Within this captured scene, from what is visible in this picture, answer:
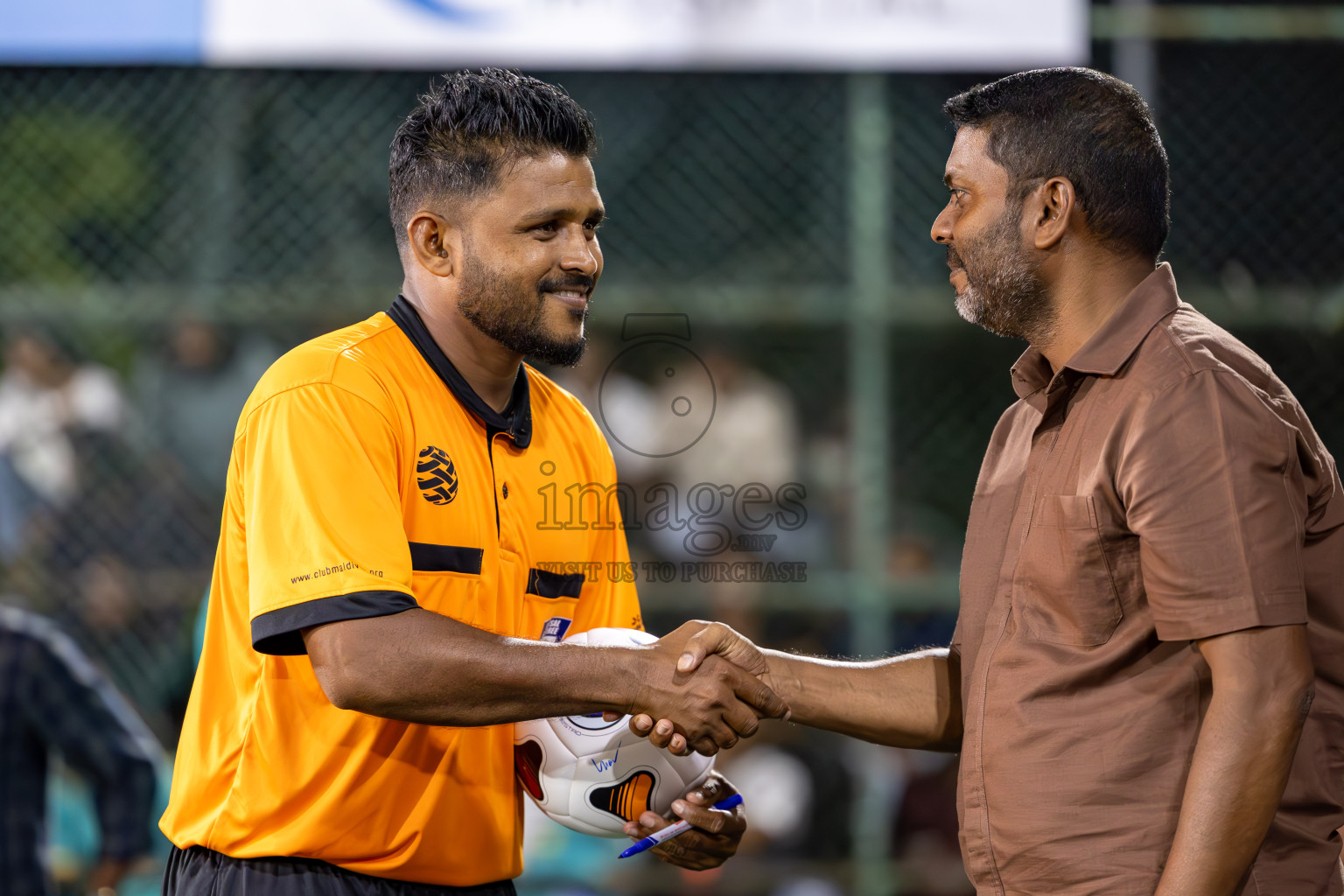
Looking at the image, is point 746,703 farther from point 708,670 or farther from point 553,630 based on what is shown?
point 553,630

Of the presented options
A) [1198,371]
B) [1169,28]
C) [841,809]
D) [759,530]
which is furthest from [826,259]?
[1198,371]

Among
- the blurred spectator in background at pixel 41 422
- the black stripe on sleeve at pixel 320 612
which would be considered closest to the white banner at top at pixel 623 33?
the blurred spectator in background at pixel 41 422

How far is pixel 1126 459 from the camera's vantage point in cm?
183

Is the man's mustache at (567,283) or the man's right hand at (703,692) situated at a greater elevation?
the man's mustache at (567,283)

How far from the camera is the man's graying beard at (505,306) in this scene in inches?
96.7

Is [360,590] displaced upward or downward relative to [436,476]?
downward

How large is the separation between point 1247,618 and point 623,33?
362cm

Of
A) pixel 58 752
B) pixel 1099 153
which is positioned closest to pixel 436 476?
pixel 1099 153

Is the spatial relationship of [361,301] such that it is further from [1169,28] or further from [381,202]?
[1169,28]

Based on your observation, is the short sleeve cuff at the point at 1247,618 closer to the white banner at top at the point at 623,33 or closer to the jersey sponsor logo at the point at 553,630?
the jersey sponsor logo at the point at 553,630

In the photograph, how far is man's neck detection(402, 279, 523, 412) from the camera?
2.48 m

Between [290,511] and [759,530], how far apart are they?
2988 millimetres

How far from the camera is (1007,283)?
2.17 meters

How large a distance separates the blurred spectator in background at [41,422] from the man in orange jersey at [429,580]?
3068mm
